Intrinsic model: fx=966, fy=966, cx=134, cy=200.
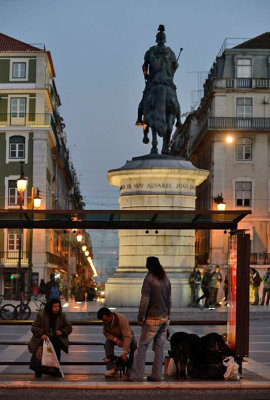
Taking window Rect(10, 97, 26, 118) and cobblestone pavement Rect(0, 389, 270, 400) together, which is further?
window Rect(10, 97, 26, 118)

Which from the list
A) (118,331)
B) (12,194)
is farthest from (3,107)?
(118,331)

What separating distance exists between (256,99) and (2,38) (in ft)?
59.8

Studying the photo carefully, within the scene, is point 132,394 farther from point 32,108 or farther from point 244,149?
point 244,149

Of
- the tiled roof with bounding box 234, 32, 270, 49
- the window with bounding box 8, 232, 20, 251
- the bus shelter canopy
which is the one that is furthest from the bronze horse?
the tiled roof with bounding box 234, 32, 270, 49

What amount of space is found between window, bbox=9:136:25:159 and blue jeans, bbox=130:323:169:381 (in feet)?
165

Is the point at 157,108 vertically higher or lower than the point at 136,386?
higher

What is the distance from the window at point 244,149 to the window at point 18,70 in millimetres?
15352

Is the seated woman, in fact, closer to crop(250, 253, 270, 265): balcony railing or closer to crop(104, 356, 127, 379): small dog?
crop(104, 356, 127, 379): small dog

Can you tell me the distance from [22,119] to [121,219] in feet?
160

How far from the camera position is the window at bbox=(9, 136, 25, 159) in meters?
63.1

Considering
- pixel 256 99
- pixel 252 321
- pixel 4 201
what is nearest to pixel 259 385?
pixel 252 321

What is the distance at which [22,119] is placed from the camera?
63094 mm

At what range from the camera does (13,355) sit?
17.7 m

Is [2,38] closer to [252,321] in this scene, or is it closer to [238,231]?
[252,321]
